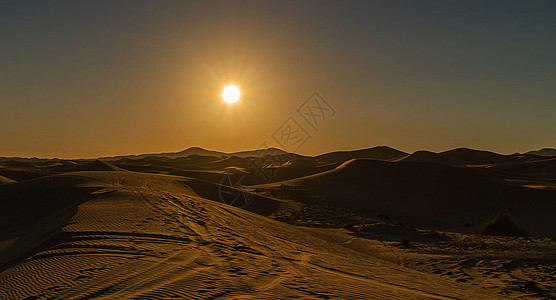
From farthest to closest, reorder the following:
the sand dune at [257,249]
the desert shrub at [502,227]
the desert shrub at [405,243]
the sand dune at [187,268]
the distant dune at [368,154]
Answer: the distant dune at [368,154], the desert shrub at [502,227], the desert shrub at [405,243], the sand dune at [257,249], the sand dune at [187,268]

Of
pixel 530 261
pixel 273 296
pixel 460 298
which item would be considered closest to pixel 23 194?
pixel 273 296

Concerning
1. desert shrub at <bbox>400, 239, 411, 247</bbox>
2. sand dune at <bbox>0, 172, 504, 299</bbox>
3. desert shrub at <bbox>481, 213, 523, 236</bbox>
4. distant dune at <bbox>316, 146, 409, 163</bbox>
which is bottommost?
desert shrub at <bbox>400, 239, 411, 247</bbox>

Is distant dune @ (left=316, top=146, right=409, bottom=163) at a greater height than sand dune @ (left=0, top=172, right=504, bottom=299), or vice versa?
distant dune @ (left=316, top=146, right=409, bottom=163)

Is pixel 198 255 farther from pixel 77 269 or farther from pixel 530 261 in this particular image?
pixel 530 261

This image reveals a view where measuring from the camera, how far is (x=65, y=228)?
9.46 meters

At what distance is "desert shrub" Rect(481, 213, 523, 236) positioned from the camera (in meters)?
15.9

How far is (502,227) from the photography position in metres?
16.1

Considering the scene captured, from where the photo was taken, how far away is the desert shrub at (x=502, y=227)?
15.9 meters

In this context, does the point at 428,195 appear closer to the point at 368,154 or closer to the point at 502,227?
the point at 502,227

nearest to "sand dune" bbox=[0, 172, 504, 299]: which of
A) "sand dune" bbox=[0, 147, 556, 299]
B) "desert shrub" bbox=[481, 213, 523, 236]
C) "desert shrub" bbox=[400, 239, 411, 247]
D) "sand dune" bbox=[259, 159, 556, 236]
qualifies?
"sand dune" bbox=[0, 147, 556, 299]

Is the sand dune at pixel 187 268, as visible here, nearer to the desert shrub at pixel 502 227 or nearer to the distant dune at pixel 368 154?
the desert shrub at pixel 502 227

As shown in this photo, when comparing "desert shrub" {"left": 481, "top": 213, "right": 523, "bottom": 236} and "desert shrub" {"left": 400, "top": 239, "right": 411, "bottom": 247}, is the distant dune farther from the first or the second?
"desert shrub" {"left": 400, "top": 239, "right": 411, "bottom": 247}

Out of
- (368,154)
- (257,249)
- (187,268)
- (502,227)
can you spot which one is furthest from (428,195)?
(368,154)

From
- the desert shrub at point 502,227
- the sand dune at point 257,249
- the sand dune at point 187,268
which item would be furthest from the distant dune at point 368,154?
the sand dune at point 187,268
